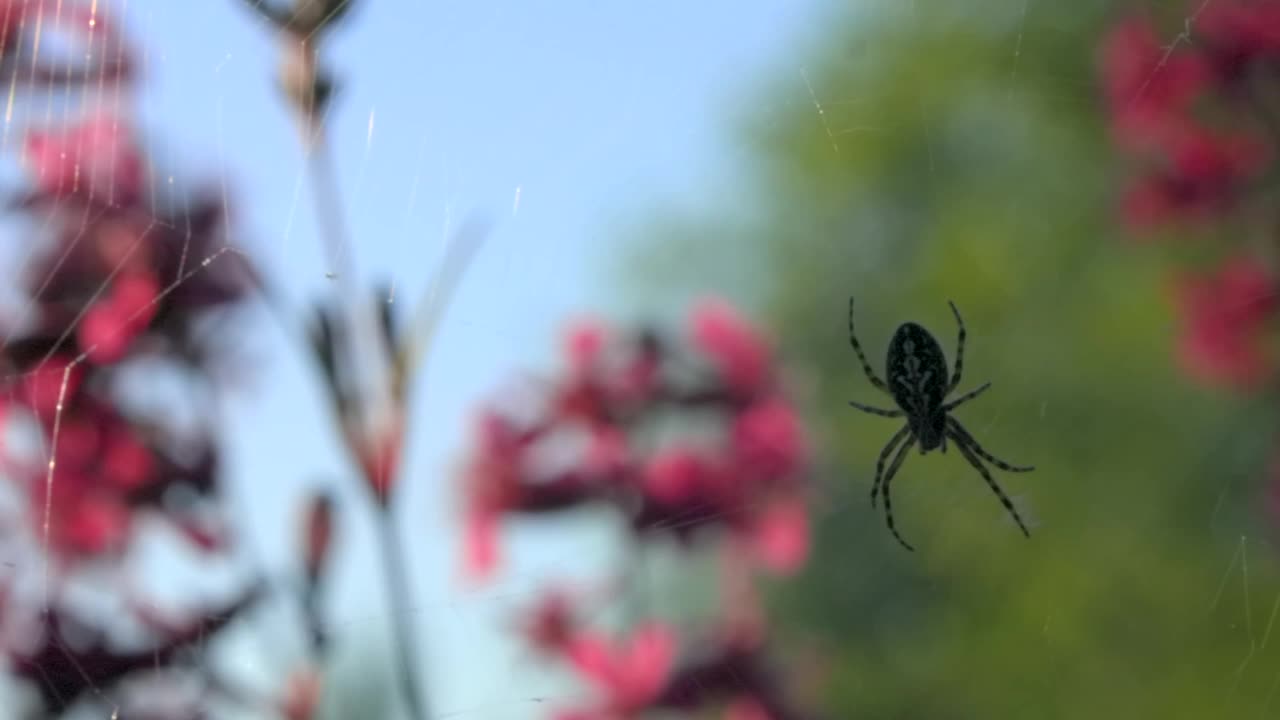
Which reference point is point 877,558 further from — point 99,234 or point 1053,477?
point 99,234

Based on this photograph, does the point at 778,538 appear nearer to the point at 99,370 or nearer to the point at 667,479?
the point at 667,479

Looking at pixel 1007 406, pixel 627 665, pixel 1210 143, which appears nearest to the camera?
pixel 627 665

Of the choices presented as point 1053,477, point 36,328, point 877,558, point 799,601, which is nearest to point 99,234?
point 36,328

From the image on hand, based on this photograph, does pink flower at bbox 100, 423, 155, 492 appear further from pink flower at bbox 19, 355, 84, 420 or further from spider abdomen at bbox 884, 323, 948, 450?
spider abdomen at bbox 884, 323, 948, 450

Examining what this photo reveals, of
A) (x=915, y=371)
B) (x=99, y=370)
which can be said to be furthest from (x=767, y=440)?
(x=99, y=370)

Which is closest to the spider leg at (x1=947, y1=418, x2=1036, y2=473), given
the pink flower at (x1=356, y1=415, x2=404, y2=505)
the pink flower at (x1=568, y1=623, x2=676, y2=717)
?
the pink flower at (x1=568, y1=623, x2=676, y2=717)

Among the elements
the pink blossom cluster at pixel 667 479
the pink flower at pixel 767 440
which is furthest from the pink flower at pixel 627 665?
the pink flower at pixel 767 440

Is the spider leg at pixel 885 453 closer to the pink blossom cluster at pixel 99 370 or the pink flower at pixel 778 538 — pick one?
the pink flower at pixel 778 538
